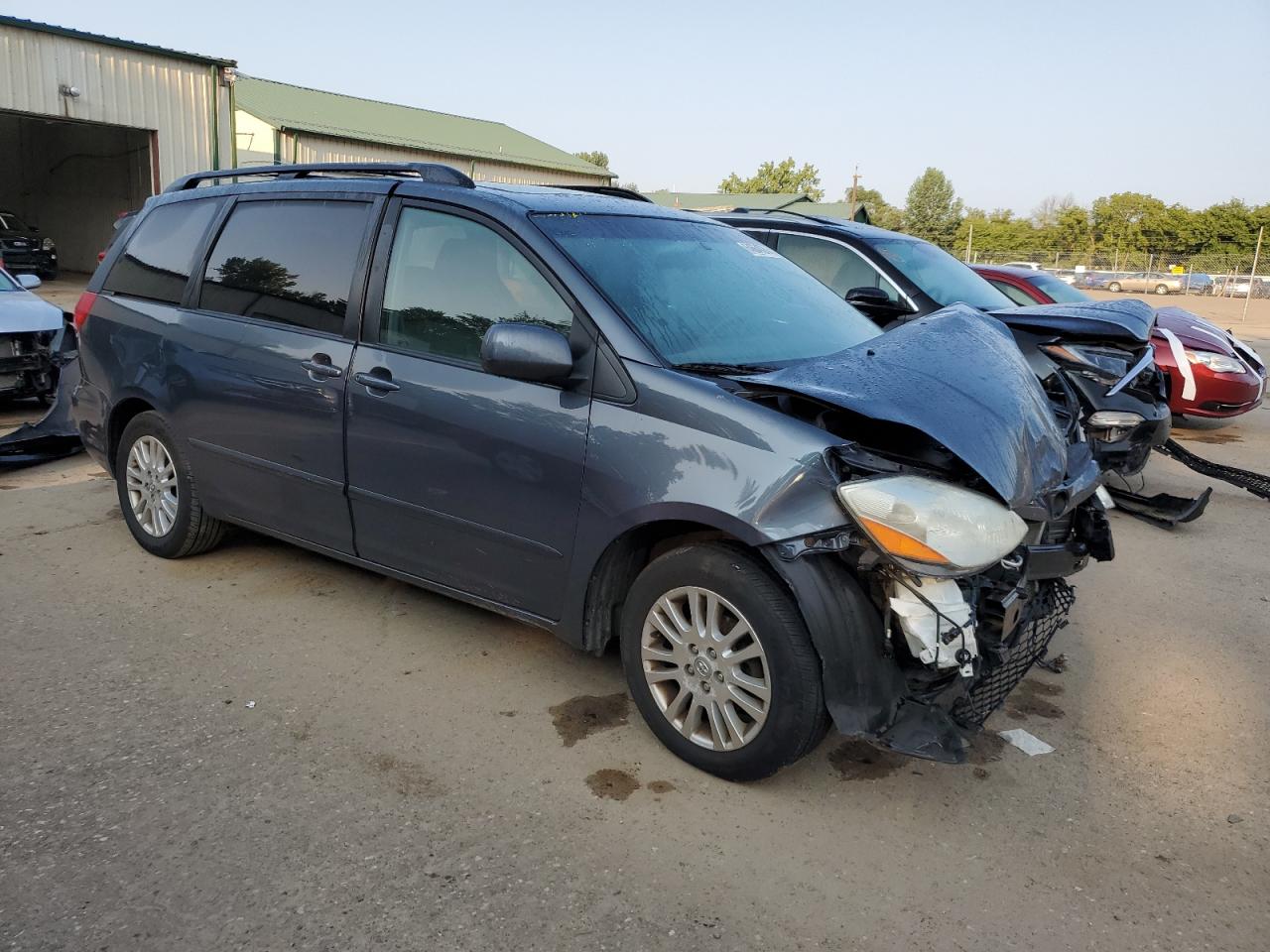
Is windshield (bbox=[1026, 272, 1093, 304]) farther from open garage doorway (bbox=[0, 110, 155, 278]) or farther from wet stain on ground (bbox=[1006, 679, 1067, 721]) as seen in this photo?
open garage doorway (bbox=[0, 110, 155, 278])

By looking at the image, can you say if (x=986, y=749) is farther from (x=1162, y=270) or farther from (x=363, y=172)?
(x=1162, y=270)

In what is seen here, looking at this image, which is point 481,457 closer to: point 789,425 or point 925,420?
Answer: point 789,425

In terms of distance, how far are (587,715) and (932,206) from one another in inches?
4084

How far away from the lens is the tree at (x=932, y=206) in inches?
3804

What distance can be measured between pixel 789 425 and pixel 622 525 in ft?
2.09

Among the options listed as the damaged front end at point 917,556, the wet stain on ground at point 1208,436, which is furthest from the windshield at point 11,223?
the damaged front end at point 917,556

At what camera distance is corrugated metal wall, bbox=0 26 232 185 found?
18.3 metres

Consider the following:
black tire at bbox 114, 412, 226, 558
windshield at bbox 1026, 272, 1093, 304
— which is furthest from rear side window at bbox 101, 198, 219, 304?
windshield at bbox 1026, 272, 1093, 304

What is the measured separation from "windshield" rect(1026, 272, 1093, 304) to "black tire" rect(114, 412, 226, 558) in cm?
771

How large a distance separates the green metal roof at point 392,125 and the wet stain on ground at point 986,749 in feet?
102

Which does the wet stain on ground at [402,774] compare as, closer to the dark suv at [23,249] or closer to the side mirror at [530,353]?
the side mirror at [530,353]

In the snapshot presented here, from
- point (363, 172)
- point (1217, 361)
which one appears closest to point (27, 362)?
point (363, 172)

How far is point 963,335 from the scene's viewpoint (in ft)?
11.9

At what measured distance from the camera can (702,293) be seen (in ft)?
12.2
